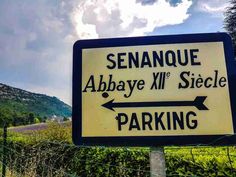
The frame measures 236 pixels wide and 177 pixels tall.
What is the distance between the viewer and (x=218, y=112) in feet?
5.22

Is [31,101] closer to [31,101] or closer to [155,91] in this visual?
[31,101]

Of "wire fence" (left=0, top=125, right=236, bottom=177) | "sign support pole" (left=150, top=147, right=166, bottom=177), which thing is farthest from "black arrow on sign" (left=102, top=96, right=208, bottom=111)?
"wire fence" (left=0, top=125, right=236, bottom=177)

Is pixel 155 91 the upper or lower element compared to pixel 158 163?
upper

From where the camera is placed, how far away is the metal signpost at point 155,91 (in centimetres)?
159

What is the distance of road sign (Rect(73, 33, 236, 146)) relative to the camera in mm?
1591

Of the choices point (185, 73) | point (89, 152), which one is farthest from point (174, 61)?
point (89, 152)

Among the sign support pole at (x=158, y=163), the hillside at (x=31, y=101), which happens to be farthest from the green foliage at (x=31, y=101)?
the sign support pole at (x=158, y=163)

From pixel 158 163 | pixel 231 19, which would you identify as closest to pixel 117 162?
pixel 158 163

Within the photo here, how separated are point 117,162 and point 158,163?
396cm

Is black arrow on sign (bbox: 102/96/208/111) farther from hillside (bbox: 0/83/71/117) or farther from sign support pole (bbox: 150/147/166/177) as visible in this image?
hillside (bbox: 0/83/71/117)

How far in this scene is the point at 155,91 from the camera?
5.40 feet

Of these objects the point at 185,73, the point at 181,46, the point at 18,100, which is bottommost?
the point at 185,73

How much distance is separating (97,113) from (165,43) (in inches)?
21.8

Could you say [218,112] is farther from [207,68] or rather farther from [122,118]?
[122,118]
